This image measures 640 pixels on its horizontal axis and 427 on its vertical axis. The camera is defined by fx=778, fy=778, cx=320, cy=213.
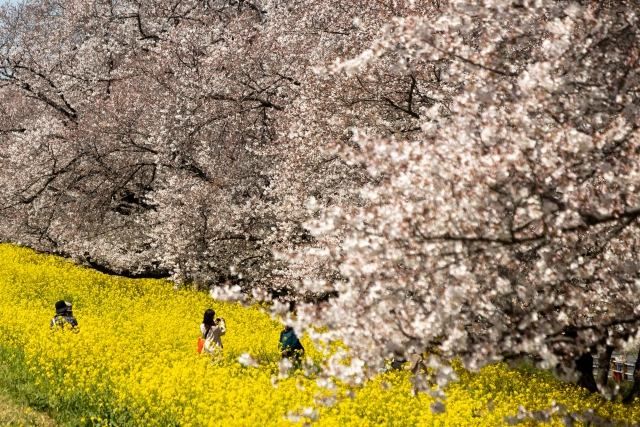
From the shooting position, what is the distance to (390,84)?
51.0 feet

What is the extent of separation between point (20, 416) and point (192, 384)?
8.76 ft

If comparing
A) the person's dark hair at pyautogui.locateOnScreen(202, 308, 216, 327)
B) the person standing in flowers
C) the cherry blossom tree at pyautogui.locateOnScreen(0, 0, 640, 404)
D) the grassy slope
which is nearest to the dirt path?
the grassy slope

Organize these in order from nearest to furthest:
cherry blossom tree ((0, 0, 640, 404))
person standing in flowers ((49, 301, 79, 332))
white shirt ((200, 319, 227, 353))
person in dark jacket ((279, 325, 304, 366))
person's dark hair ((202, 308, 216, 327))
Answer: cherry blossom tree ((0, 0, 640, 404)) → person in dark jacket ((279, 325, 304, 366)) → white shirt ((200, 319, 227, 353)) → person's dark hair ((202, 308, 216, 327)) → person standing in flowers ((49, 301, 79, 332))

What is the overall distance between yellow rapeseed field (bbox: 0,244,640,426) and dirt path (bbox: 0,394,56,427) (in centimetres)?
29

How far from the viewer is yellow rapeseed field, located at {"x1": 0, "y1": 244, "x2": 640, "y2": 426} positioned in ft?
37.3

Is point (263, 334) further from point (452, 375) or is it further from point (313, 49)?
point (452, 375)

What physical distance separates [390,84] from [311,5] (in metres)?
7.16

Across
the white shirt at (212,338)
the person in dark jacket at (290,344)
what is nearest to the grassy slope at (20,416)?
the white shirt at (212,338)

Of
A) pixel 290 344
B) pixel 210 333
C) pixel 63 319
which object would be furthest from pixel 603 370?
pixel 63 319

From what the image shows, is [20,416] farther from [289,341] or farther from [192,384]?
[289,341]

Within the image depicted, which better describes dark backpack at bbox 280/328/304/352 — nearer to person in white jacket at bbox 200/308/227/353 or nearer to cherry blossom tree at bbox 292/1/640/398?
person in white jacket at bbox 200/308/227/353

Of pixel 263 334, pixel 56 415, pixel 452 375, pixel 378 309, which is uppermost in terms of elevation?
pixel 378 309

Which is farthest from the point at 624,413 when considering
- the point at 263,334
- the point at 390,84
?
the point at 263,334

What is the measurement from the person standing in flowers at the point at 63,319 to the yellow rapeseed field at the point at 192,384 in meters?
0.26
